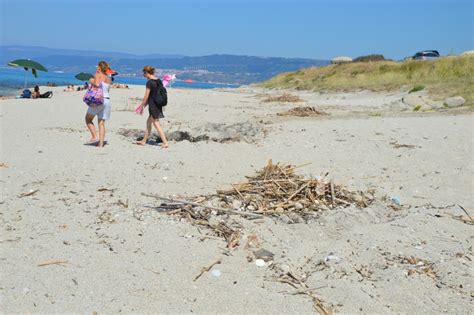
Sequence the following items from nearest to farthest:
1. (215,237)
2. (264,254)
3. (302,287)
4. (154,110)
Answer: (302,287) < (264,254) < (215,237) < (154,110)

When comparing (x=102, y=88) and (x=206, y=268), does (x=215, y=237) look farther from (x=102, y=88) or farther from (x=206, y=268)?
(x=102, y=88)

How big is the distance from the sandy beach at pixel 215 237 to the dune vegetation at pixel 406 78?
9682 millimetres

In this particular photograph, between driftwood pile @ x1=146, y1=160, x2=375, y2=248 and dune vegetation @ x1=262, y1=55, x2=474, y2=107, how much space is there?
10861mm

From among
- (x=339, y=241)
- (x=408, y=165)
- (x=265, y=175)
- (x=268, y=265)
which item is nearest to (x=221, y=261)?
(x=268, y=265)

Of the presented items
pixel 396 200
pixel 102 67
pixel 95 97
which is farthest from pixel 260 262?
pixel 102 67

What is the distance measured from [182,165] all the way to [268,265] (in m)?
3.54

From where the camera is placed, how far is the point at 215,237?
4477 mm

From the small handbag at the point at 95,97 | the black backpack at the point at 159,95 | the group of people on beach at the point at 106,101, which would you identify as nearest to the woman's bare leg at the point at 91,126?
the group of people on beach at the point at 106,101

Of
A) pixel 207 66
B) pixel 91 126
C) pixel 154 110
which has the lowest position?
pixel 91 126

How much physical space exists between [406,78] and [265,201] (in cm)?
2235

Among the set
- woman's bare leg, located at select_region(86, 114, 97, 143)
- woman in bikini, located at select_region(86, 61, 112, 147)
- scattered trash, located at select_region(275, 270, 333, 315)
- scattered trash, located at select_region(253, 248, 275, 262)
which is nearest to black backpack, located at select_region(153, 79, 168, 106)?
woman in bikini, located at select_region(86, 61, 112, 147)

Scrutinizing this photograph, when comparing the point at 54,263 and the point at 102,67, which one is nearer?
the point at 54,263

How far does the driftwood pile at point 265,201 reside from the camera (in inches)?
190

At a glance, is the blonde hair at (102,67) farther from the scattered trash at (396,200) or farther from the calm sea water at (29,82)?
the calm sea water at (29,82)
